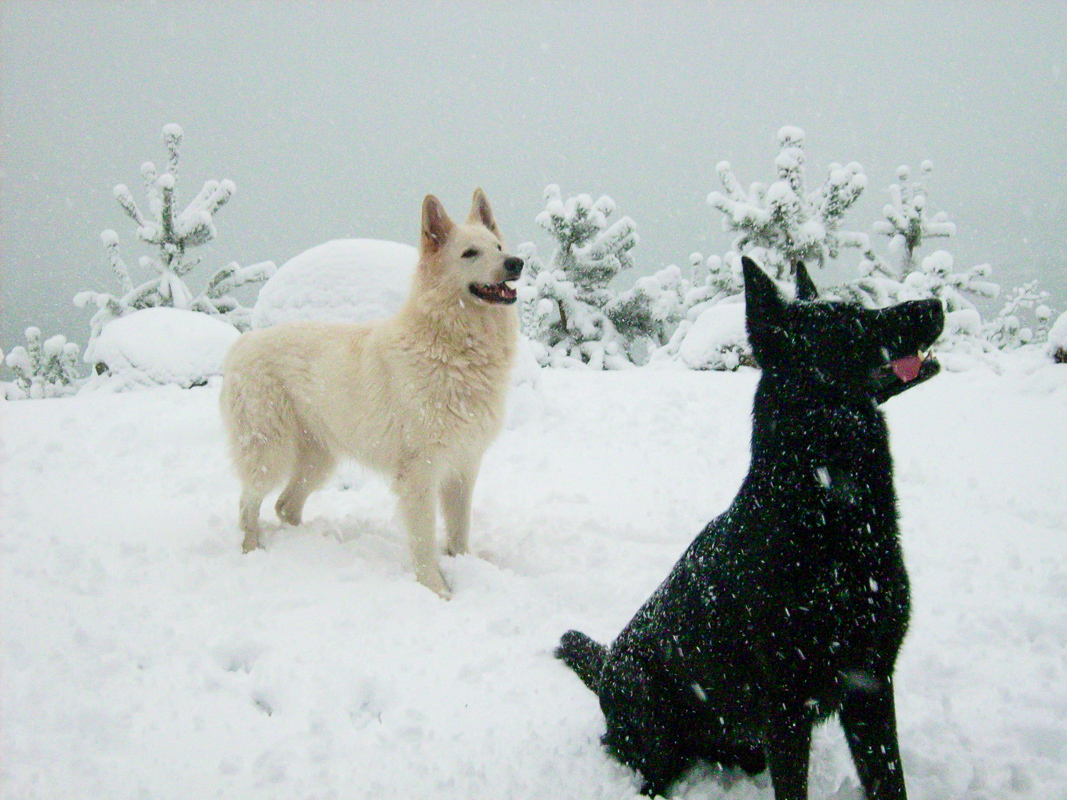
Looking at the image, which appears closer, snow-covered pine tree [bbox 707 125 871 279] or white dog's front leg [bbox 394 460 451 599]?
white dog's front leg [bbox 394 460 451 599]

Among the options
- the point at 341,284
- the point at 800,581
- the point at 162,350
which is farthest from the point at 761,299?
the point at 162,350

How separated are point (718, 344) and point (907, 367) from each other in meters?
8.97

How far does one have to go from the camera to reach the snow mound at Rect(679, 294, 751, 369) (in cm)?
Result: 1036

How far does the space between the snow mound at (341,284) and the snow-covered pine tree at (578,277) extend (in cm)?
992

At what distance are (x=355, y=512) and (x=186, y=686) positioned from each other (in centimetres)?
252

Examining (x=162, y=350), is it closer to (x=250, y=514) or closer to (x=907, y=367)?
(x=250, y=514)

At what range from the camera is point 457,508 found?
3.98 m

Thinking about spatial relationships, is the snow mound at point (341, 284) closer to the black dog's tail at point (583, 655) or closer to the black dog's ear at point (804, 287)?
the black dog's tail at point (583, 655)

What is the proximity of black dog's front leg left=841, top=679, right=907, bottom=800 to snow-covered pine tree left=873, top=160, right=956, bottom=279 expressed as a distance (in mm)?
18280

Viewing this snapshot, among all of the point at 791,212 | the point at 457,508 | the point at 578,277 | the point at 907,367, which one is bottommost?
the point at 457,508

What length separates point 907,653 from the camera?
2.66m

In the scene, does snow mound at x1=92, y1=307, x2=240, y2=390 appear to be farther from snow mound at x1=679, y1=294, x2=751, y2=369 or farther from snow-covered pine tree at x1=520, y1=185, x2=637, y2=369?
snow-covered pine tree at x1=520, y1=185, x2=637, y2=369

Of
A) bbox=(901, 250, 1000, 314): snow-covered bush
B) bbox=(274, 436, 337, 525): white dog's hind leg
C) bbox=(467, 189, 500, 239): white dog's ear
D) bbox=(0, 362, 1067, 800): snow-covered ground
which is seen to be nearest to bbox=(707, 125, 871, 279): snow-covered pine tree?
bbox=(901, 250, 1000, 314): snow-covered bush

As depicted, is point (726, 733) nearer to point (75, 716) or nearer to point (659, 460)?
point (75, 716)
